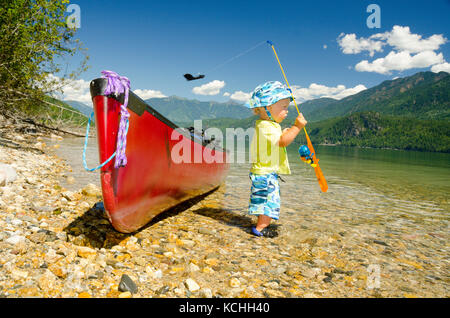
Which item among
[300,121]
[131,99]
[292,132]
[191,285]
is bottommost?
[191,285]

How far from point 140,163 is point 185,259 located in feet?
4.77

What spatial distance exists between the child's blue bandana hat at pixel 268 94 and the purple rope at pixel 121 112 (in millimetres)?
1872

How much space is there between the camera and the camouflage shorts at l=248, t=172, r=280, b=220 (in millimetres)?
3986

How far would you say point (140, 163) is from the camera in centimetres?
362

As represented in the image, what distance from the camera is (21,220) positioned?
3500 millimetres

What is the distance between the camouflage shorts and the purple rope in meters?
2.00

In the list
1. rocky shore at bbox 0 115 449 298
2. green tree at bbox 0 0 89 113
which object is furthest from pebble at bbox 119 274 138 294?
green tree at bbox 0 0 89 113

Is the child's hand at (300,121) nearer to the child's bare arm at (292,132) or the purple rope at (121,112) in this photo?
the child's bare arm at (292,132)

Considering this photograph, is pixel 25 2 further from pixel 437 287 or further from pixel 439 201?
pixel 439 201

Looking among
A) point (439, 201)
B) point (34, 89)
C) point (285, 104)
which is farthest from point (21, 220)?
point (439, 201)

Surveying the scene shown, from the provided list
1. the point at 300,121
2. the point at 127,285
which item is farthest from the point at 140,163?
the point at 300,121

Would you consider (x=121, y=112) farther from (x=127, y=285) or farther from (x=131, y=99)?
(x=127, y=285)

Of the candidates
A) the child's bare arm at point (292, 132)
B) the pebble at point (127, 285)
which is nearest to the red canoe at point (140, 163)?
the pebble at point (127, 285)

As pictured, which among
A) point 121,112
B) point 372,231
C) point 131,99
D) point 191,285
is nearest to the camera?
point 191,285
